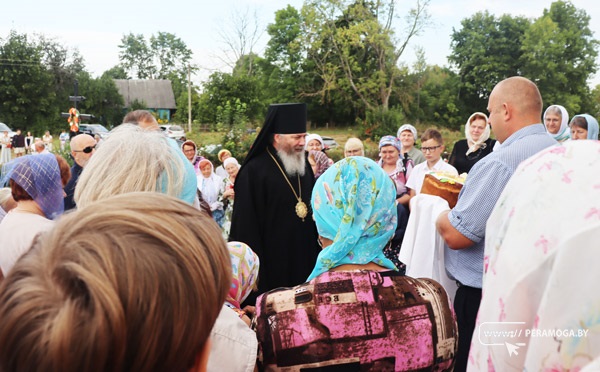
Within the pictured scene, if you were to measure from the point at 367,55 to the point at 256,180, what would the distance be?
37.1 metres

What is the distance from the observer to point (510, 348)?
3.31 ft

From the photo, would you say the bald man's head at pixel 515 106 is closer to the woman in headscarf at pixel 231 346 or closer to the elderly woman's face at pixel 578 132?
the woman in headscarf at pixel 231 346

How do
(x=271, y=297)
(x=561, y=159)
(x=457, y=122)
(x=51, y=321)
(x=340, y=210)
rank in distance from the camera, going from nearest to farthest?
(x=51, y=321) → (x=561, y=159) → (x=271, y=297) → (x=340, y=210) → (x=457, y=122)

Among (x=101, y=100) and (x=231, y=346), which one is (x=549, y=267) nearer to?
(x=231, y=346)

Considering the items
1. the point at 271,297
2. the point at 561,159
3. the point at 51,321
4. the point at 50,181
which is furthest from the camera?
the point at 50,181

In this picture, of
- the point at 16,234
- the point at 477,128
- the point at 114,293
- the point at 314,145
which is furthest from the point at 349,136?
the point at 114,293

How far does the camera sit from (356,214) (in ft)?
6.31

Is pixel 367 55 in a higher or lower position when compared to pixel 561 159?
higher

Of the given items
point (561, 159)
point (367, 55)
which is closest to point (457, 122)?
point (367, 55)

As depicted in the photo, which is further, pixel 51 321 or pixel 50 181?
pixel 50 181

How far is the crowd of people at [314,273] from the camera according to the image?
0.77 metres

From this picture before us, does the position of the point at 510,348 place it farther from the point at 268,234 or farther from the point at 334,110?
the point at 334,110

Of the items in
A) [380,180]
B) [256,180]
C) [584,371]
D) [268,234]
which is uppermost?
[380,180]

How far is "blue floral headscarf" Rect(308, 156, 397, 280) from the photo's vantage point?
1898 mm
